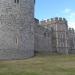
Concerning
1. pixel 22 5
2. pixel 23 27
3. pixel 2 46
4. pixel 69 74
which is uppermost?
pixel 22 5

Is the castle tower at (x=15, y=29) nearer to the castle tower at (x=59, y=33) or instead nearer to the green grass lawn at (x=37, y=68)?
the green grass lawn at (x=37, y=68)

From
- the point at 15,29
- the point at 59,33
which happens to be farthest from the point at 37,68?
the point at 59,33

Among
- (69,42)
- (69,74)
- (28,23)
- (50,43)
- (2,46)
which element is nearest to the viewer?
(69,74)

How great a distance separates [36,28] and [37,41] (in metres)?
2.00

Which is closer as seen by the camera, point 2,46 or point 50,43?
point 2,46

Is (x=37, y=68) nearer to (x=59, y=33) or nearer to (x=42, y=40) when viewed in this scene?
(x=42, y=40)

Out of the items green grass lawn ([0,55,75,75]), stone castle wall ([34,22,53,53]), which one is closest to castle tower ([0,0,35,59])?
green grass lawn ([0,55,75,75])

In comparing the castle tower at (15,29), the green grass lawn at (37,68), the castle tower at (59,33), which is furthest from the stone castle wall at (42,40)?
the green grass lawn at (37,68)

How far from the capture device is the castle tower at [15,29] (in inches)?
963

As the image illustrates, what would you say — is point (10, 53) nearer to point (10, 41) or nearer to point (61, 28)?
point (10, 41)

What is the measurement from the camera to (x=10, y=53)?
24.5 meters

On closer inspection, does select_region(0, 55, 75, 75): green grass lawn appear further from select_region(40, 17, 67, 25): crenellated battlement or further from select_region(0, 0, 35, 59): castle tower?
select_region(40, 17, 67, 25): crenellated battlement

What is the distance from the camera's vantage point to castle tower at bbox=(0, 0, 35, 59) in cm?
2445

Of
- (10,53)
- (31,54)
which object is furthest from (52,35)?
(10,53)
